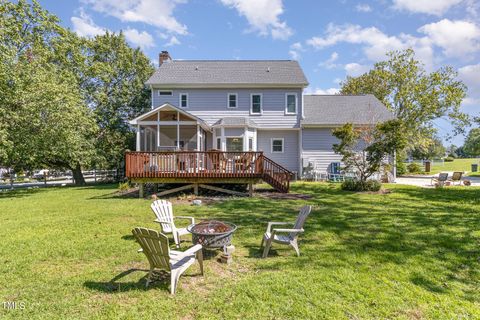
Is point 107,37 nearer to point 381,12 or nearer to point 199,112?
point 199,112

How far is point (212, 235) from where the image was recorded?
482 centimetres

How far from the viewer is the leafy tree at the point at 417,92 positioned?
23.7 metres

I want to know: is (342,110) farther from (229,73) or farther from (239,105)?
(229,73)

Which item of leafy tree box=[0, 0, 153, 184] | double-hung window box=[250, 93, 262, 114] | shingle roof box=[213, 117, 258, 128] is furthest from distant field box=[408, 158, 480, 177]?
leafy tree box=[0, 0, 153, 184]

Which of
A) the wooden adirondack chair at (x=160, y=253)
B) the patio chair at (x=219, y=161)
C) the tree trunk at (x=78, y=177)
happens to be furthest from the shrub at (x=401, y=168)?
the tree trunk at (x=78, y=177)

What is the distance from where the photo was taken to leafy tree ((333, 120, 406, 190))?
12.8m

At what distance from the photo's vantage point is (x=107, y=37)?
22297 millimetres

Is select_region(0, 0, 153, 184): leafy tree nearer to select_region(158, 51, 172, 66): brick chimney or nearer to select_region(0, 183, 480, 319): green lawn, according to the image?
select_region(158, 51, 172, 66): brick chimney

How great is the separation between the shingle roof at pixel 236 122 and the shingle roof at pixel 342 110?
11.5 ft

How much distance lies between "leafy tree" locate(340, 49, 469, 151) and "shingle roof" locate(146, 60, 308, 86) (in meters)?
12.1

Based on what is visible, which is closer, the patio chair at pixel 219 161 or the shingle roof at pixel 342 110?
the patio chair at pixel 219 161

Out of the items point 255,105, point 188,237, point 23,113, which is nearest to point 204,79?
point 255,105

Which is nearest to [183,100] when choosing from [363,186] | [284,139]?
[284,139]

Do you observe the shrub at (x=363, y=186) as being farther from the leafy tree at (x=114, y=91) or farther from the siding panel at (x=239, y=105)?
the leafy tree at (x=114, y=91)
